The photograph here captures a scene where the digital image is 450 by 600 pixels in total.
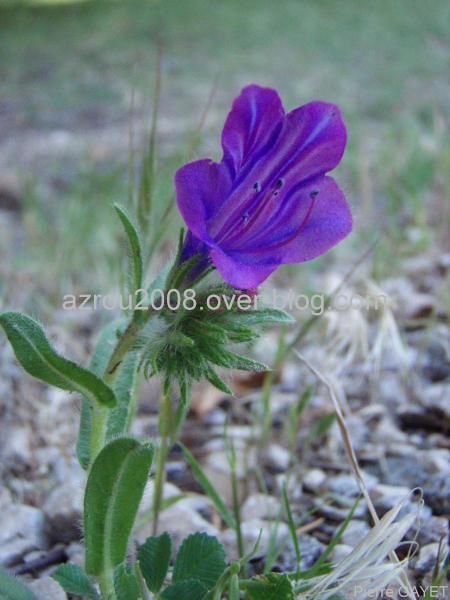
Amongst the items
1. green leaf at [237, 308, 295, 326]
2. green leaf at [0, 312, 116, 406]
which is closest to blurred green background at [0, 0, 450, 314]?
green leaf at [237, 308, 295, 326]

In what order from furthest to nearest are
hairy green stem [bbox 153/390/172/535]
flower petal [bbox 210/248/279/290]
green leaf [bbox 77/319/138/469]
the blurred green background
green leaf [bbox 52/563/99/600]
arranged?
the blurred green background, hairy green stem [bbox 153/390/172/535], green leaf [bbox 77/319/138/469], green leaf [bbox 52/563/99/600], flower petal [bbox 210/248/279/290]

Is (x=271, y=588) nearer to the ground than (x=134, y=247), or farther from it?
nearer to the ground

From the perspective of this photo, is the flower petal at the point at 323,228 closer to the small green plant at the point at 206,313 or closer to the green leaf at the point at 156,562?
the small green plant at the point at 206,313

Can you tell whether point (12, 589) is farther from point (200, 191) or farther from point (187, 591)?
point (200, 191)

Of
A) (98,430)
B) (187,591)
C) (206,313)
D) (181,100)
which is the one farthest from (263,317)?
(181,100)

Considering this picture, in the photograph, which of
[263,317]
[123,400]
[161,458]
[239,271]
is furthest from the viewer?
[161,458]

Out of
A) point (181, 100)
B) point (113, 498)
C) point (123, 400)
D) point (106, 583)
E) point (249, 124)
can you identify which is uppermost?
point (181, 100)

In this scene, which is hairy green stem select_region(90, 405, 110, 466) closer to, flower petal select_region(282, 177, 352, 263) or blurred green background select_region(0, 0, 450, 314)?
flower petal select_region(282, 177, 352, 263)

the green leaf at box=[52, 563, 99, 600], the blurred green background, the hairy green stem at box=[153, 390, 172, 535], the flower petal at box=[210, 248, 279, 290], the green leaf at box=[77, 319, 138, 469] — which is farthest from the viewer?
the blurred green background
